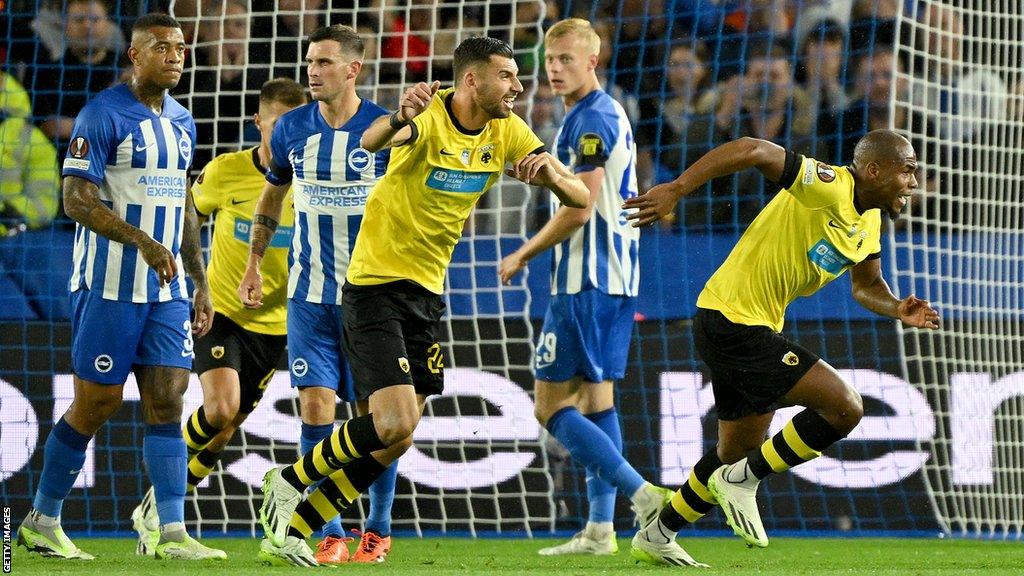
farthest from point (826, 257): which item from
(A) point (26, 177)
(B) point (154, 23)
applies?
(A) point (26, 177)

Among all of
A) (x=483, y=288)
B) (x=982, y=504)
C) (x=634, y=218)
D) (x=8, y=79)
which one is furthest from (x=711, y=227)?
(x=8, y=79)

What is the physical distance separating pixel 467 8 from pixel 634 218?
180 inches

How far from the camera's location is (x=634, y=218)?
497cm

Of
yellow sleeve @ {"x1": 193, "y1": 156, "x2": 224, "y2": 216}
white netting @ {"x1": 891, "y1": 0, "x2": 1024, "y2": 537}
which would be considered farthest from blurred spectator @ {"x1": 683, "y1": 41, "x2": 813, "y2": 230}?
yellow sleeve @ {"x1": 193, "y1": 156, "x2": 224, "y2": 216}

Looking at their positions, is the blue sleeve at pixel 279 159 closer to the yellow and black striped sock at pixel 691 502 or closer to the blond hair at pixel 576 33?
the blond hair at pixel 576 33

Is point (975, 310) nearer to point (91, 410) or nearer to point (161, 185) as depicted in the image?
point (161, 185)

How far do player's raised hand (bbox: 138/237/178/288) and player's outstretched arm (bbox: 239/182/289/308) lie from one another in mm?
720

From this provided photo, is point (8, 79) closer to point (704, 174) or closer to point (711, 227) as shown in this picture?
point (711, 227)

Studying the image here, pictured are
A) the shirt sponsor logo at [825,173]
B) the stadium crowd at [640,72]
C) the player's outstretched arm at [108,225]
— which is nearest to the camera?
the shirt sponsor logo at [825,173]

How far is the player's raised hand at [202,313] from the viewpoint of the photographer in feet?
20.3

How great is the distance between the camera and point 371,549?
6.18 m

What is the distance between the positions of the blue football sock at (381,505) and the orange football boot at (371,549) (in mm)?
49

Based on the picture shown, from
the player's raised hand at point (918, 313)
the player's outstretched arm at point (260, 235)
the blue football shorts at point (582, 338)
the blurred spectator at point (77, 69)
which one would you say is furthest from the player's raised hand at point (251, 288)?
the blurred spectator at point (77, 69)

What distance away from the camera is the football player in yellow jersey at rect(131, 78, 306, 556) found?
6836mm
